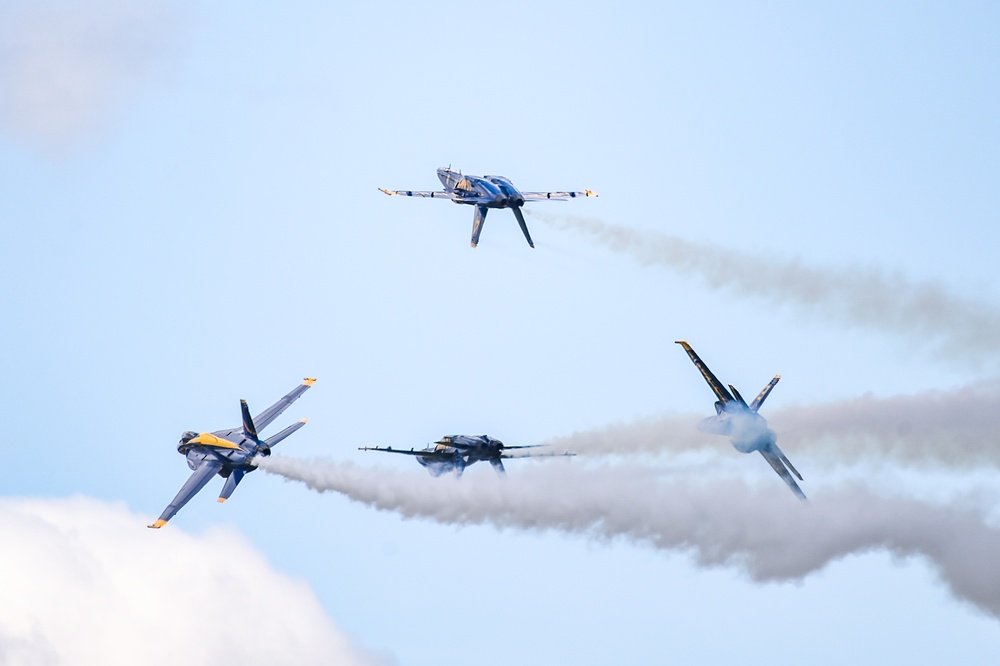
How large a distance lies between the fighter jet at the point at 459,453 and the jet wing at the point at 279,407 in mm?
7406

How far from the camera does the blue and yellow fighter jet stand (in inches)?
3885

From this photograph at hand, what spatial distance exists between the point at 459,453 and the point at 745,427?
69.3ft

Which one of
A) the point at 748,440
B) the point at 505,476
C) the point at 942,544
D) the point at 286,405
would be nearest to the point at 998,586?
the point at 942,544

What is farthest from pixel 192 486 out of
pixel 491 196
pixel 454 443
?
pixel 491 196

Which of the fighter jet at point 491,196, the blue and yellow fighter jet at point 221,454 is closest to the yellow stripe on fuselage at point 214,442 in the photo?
the blue and yellow fighter jet at point 221,454

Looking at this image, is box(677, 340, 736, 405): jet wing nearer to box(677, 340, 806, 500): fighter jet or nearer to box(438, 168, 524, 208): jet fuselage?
box(677, 340, 806, 500): fighter jet

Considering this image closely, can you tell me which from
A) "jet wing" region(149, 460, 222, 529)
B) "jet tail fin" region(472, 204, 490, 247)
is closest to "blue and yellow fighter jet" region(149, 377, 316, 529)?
"jet wing" region(149, 460, 222, 529)

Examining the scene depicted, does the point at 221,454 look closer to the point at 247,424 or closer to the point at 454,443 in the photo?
the point at 247,424

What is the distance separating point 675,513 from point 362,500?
67.9ft

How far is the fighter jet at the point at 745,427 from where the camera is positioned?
297ft

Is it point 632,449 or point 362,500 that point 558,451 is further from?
point 362,500

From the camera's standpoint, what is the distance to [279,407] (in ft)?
361

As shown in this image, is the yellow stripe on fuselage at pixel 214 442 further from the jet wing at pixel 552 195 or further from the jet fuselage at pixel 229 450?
the jet wing at pixel 552 195

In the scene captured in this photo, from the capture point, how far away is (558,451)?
100 meters
